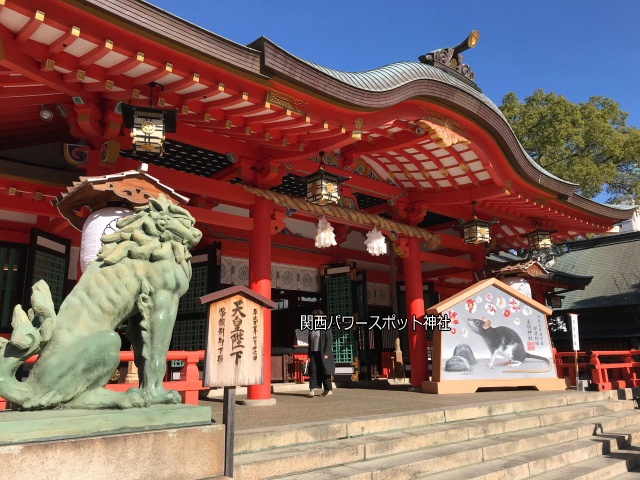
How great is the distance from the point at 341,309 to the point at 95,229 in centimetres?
736

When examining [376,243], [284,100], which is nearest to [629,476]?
[376,243]

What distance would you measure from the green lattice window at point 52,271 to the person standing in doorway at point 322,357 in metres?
4.31

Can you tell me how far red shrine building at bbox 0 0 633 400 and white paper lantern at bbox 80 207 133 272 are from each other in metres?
0.32

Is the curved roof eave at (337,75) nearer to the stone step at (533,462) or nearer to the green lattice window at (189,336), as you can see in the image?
the stone step at (533,462)

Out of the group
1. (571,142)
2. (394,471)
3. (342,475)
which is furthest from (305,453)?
(571,142)

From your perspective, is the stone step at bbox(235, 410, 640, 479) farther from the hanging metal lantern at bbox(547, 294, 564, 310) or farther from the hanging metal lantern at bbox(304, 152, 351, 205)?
the hanging metal lantern at bbox(547, 294, 564, 310)

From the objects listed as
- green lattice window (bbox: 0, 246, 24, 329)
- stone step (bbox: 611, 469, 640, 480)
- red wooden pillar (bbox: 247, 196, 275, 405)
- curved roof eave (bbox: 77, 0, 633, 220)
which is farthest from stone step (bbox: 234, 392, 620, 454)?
green lattice window (bbox: 0, 246, 24, 329)

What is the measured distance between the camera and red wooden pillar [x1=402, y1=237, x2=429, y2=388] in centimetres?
957

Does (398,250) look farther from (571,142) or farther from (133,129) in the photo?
(571,142)

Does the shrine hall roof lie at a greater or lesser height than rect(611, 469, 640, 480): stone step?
greater

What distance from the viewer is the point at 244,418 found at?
5352mm

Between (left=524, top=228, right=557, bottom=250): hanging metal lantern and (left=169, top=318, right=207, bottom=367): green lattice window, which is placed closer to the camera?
(left=169, top=318, right=207, bottom=367): green lattice window

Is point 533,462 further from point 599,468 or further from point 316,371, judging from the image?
point 316,371

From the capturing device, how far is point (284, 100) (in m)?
5.78
